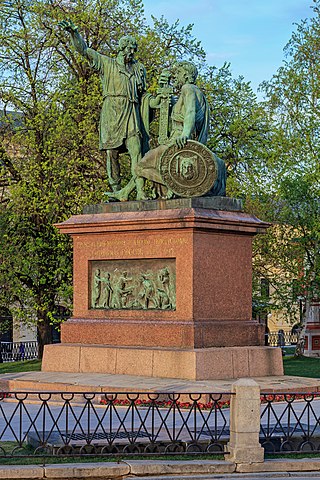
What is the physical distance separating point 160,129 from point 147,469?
9.14 m

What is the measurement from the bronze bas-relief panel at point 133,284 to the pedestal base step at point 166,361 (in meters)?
0.86

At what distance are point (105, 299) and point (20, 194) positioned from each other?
33.1 ft

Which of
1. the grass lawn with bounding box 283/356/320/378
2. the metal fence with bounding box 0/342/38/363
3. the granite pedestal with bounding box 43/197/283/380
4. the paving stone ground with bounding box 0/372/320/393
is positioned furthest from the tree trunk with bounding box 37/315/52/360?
the paving stone ground with bounding box 0/372/320/393

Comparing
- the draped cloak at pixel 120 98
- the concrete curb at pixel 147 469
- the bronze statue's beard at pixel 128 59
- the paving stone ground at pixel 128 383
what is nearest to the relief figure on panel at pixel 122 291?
the paving stone ground at pixel 128 383

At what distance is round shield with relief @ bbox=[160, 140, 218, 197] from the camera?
17.1m

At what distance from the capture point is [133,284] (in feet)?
57.4

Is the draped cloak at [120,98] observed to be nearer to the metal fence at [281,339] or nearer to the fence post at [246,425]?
the fence post at [246,425]

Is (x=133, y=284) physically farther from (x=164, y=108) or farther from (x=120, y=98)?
(x=120, y=98)

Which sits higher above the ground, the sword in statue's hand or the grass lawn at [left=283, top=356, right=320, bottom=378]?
the sword in statue's hand

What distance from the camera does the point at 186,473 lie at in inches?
394

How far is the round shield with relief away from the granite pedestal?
13.0 inches

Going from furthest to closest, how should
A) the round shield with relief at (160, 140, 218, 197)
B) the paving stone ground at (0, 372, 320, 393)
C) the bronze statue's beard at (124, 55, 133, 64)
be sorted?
the bronze statue's beard at (124, 55, 133, 64) → the round shield with relief at (160, 140, 218, 197) → the paving stone ground at (0, 372, 320, 393)

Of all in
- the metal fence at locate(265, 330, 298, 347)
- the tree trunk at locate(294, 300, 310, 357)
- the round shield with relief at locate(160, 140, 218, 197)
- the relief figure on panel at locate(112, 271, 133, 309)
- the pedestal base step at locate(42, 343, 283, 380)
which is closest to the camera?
the pedestal base step at locate(42, 343, 283, 380)

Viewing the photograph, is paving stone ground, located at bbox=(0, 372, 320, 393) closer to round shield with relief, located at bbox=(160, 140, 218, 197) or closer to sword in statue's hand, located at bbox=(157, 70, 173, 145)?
round shield with relief, located at bbox=(160, 140, 218, 197)
